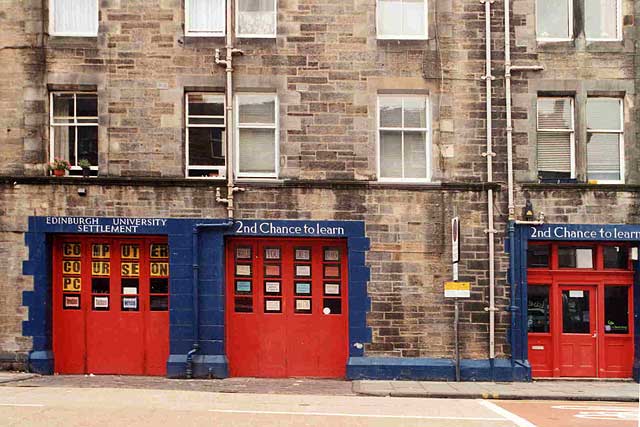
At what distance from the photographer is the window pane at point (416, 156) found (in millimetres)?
15867

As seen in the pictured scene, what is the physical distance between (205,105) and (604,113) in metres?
8.71

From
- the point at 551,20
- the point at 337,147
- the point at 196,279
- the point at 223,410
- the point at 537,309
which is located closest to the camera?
the point at 223,410

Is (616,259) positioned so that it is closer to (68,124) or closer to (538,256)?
(538,256)

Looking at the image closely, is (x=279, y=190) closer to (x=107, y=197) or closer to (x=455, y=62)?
(x=107, y=197)

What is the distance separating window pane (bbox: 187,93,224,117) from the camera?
15836 millimetres

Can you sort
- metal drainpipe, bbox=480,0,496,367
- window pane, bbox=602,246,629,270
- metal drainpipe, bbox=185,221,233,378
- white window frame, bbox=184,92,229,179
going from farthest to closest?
window pane, bbox=602,246,629,270 < white window frame, bbox=184,92,229,179 < metal drainpipe, bbox=480,0,496,367 < metal drainpipe, bbox=185,221,233,378

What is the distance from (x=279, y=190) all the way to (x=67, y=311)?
209 inches

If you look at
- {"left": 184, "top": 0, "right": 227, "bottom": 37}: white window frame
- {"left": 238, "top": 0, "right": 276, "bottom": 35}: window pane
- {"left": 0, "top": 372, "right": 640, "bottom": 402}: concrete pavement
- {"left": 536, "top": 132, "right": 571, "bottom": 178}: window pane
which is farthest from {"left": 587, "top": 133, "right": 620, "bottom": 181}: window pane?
{"left": 184, "top": 0, "right": 227, "bottom": 37}: white window frame

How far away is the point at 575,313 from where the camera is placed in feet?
52.4

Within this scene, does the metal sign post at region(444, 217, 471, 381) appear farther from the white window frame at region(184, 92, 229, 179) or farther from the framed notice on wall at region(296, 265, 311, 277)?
the white window frame at region(184, 92, 229, 179)

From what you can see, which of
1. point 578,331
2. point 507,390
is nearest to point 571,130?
point 578,331

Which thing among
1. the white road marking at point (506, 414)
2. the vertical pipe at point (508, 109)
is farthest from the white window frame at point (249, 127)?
the white road marking at point (506, 414)

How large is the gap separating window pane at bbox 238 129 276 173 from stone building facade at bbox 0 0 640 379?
25cm

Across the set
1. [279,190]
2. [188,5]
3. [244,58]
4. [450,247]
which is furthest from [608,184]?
[188,5]
